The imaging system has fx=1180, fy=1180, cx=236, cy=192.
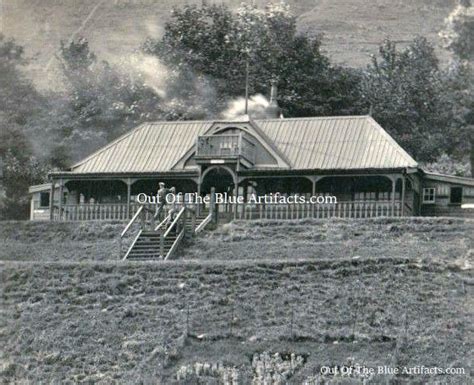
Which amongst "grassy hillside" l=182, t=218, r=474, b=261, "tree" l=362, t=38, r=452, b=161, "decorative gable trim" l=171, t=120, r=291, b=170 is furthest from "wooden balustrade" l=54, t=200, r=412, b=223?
"tree" l=362, t=38, r=452, b=161

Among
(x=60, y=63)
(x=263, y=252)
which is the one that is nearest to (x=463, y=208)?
(x=263, y=252)

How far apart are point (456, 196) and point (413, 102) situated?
2011 centimetres

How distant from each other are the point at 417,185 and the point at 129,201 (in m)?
11.9

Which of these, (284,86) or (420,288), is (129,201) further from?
(284,86)

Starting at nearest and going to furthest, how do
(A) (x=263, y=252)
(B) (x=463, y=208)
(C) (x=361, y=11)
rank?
(A) (x=263, y=252)
(B) (x=463, y=208)
(C) (x=361, y=11)

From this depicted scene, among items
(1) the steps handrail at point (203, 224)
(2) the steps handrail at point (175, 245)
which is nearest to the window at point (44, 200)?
(1) the steps handrail at point (203, 224)

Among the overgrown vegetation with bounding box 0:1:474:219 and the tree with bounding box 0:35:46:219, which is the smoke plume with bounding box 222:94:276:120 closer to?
the overgrown vegetation with bounding box 0:1:474:219

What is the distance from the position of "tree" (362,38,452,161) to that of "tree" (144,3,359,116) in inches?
64.0

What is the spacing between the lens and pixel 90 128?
229 ft

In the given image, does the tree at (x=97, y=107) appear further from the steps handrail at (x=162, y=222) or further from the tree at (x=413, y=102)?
the steps handrail at (x=162, y=222)

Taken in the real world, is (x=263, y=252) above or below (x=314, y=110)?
below

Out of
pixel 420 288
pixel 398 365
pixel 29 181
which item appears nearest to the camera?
pixel 398 365

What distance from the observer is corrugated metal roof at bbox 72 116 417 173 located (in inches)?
1890

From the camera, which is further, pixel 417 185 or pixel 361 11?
pixel 361 11
